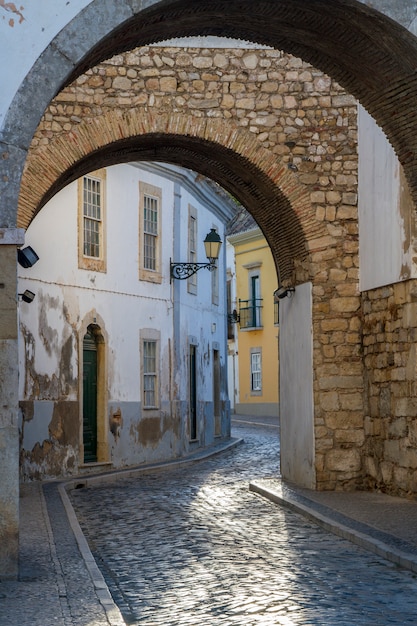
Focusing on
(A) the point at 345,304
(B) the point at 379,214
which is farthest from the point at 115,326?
(B) the point at 379,214

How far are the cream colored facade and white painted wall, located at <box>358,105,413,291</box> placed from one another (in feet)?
90.6

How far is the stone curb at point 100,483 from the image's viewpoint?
21.6 ft

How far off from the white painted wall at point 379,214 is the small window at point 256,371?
97.7 feet

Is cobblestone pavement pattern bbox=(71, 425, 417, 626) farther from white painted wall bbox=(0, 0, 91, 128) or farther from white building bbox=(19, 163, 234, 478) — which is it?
Answer: white building bbox=(19, 163, 234, 478)

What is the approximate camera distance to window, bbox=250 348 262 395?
4450 cm

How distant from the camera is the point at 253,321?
147ft

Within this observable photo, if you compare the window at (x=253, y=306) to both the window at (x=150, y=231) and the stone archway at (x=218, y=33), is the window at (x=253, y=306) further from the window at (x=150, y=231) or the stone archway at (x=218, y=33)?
the stone archway at (x=218, y=33)

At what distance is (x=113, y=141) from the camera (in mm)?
14016

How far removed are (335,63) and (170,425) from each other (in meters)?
15.2

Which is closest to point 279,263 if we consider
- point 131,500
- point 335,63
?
point 131,500

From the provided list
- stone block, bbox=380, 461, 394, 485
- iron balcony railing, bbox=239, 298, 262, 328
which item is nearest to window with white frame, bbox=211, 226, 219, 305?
iron balcony railing, bbox=239, 298, 262, 328

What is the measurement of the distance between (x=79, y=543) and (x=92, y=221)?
39.2ft

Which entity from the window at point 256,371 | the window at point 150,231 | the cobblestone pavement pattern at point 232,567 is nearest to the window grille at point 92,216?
the window at point 150,231

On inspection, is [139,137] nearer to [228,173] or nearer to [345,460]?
[228,173]
